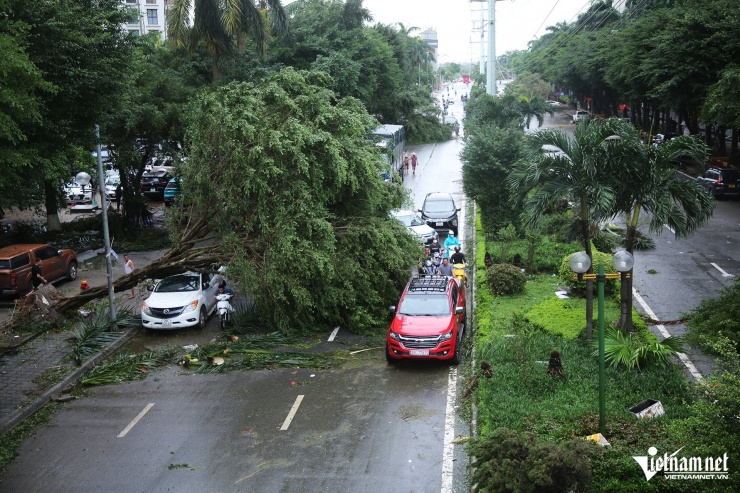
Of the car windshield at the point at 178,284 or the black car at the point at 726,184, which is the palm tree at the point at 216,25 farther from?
the black car at the point at 726,184

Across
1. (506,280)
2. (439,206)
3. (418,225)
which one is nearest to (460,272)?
(506,280)

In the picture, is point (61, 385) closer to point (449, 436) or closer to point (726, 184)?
point (449, 436)

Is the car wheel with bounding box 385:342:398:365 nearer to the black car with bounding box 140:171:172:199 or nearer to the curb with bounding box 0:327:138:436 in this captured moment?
Answer: the curb with bounding box 0:327:138:436

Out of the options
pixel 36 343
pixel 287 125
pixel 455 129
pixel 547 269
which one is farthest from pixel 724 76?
pixel 455 129

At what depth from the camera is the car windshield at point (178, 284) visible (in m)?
19.8

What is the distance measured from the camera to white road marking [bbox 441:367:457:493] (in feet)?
36.3

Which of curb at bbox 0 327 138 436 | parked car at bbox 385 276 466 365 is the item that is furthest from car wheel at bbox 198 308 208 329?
parked car at bbox 385 276 466 365

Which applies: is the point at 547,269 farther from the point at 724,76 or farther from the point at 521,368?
the point at 724,76

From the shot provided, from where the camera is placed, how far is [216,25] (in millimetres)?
30594

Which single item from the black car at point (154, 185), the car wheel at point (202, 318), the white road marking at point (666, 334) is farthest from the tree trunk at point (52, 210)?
the white road marking at point (666, 334)

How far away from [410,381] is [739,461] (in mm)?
7757

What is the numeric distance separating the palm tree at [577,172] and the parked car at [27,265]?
15635 mm

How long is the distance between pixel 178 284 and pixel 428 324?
25.2ft

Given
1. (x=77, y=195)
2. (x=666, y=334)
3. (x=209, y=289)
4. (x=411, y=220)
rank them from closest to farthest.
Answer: (x=666, y=334) → (x=209, y=289) → (x=411, y=220) → (x=77, y=195)
